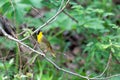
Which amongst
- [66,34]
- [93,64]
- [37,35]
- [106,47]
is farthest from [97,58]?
[66,34]

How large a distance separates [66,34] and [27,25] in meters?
1.37

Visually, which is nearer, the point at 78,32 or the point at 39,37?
the point at 39,37

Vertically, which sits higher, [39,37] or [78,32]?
[39,37]

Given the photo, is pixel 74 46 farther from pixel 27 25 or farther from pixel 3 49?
pixel 27 25

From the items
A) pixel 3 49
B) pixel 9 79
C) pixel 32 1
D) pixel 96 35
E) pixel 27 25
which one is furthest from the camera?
pixel 3 49

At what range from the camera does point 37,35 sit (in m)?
2.51

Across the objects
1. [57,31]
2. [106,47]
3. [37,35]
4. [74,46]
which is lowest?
[74,46]

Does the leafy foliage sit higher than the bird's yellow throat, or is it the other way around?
the bird's yellow throat

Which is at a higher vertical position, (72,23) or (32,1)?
(32,1)

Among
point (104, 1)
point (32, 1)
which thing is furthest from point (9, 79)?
point (104, 1)

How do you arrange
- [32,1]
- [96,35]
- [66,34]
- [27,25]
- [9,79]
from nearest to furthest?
[32,1]
[9,79]
[27,25]
[96,35]
[66,34]

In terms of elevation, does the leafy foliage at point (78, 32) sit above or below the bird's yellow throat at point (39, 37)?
below

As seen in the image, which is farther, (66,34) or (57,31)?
(66,34)

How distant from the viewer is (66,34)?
4.23 meters
